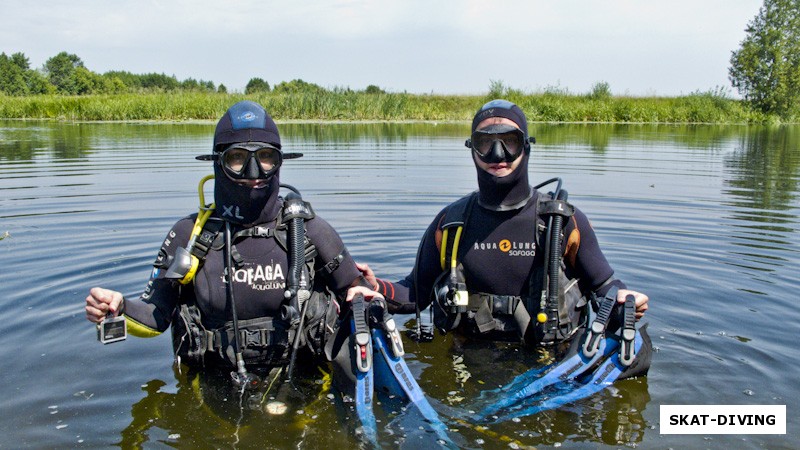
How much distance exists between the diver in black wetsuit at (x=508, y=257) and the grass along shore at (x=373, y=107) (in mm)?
23118

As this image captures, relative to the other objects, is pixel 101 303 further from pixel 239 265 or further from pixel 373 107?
pixel 373 107

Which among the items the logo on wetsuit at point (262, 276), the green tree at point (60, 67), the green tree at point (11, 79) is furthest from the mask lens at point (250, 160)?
the green tree at point (60, 67)

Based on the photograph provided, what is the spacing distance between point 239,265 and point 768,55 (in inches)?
1803

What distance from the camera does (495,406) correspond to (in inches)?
140

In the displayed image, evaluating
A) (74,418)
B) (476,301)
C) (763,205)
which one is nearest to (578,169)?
(763,205)

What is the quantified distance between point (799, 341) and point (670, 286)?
1.38 metres

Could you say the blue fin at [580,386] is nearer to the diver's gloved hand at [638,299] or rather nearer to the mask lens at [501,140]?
the diver's gloved hand at [638,299]

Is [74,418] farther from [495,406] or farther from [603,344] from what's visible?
[603,344]

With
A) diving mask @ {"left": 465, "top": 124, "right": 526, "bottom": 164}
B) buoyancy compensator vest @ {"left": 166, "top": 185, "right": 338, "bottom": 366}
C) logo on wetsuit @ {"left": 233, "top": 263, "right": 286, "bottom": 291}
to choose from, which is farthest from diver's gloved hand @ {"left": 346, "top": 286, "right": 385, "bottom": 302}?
diving mask @ {"left": 465, "top": 124, "right": 526, "bottom": 164}

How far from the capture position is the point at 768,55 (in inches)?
1647

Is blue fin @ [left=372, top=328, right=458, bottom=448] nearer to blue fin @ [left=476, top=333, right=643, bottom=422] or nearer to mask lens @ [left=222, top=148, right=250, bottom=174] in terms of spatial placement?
blue fin @ [left=476, top=333, right=643, bottom=422]

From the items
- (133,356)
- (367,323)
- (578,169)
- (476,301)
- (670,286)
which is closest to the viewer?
(367,323)

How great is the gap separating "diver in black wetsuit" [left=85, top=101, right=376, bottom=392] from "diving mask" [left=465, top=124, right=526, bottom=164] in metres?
0.98

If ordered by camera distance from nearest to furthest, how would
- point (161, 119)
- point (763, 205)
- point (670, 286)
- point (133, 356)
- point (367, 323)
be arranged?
1. point (367, 323)
2. point (133, 356)
3. point (670, 286)
4. point (763, 205)
5. point (161, 119)
